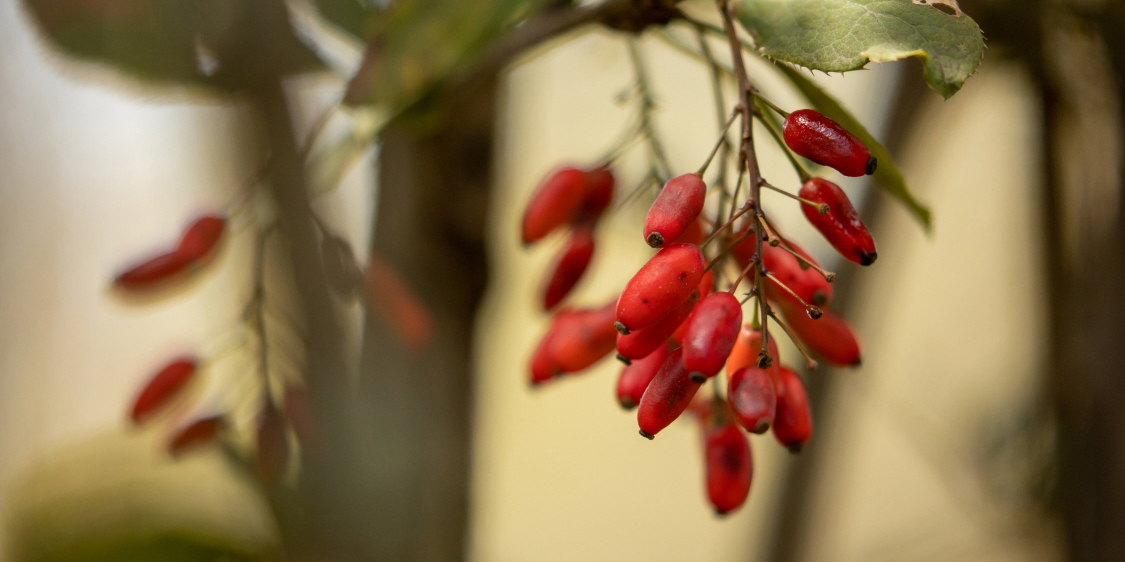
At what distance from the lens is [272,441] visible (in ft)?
1.89

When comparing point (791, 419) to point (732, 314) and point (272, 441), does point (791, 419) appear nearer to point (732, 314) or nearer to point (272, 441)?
point (732, 314)

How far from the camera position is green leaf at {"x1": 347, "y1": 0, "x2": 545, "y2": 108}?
1.24 feet

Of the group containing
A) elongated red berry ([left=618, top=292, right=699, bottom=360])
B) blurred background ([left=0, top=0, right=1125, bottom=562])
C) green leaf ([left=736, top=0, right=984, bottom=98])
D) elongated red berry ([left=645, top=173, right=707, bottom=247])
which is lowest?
blurred background ([left=0, top=0, right=1125, bottom=562])

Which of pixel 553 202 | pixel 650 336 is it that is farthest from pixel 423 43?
pixel 650 336

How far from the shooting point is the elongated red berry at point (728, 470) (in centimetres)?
34

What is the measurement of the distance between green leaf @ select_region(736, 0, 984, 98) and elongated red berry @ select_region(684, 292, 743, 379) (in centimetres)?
10

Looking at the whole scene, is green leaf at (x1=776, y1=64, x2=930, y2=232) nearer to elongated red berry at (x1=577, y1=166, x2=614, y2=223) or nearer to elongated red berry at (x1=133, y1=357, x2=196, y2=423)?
elongated red berry at (x1=577, y1=166, x2=614, y2=223)

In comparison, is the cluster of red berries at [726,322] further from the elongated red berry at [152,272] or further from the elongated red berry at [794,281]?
the elongated red berry at [152,272]

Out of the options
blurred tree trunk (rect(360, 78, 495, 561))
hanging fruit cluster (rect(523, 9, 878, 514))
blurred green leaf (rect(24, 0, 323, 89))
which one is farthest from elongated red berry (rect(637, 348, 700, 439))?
blurred green leaf (rect(24, 0, 323, 89))

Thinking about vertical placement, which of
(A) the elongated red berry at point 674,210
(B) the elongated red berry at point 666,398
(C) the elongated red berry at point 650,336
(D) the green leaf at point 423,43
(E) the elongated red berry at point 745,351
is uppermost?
(D) the green leaf at point 423,43

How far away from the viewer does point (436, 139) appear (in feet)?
2.06

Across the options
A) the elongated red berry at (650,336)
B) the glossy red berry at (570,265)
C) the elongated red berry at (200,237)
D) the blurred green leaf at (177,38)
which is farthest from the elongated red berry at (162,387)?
the elongated red berry at (650,336)

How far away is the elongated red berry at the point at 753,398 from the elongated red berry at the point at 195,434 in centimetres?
47

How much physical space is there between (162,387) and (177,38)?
29cm
